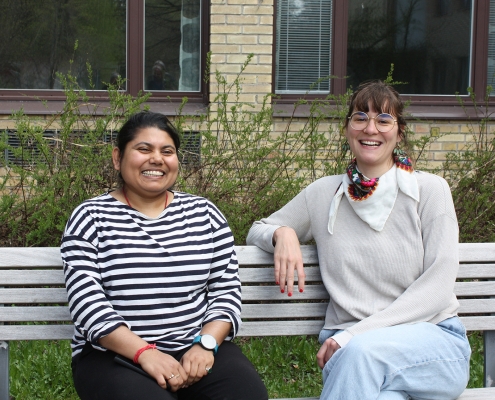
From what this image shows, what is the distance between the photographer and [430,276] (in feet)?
9.51

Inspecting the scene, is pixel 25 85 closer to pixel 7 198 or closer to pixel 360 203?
pixel 7 198

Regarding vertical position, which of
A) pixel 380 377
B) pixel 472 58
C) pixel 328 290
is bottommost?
pixel 380 377

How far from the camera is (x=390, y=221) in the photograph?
3.01 meters

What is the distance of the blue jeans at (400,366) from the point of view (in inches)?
103

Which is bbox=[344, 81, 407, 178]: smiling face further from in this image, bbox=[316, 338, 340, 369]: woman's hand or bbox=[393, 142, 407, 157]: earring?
bbox=[316, 338, 340, 369]: woman's hand

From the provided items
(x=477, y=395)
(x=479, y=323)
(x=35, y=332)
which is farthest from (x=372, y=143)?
(x=35, y=332)

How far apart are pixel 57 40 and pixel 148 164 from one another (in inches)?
168

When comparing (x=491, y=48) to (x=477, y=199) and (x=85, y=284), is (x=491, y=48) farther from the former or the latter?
(x=85, y=284)

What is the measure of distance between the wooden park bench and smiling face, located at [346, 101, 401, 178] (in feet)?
1.58

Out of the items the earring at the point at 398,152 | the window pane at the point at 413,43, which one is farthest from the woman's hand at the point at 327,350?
the window pane at the point at 413,43

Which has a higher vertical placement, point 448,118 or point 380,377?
point 448,118

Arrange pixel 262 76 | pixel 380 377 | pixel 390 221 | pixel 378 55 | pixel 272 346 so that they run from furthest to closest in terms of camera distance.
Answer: pixel 378 55 → pixel 262 76 → pixel 272 346 → pixel 390 221 → pixel 380 377

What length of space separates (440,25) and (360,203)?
4.49 metres

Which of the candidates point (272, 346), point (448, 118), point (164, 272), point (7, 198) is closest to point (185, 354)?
point (164, 272)
